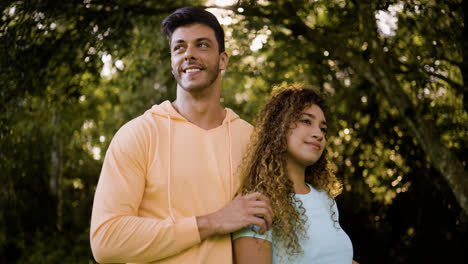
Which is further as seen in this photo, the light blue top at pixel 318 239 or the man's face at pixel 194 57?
the man's face at pixel 194 57

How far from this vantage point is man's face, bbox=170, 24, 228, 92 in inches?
96.7

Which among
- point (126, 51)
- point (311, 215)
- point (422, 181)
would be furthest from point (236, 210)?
point (422, 181)

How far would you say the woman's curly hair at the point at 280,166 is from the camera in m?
2.25

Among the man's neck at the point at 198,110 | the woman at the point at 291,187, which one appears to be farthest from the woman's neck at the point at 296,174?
the man's neck at the point at 198,110

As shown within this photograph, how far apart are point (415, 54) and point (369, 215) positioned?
2151 mm

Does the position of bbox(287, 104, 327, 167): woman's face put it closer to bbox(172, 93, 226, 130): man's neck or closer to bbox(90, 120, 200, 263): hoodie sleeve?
bbox(172, 93, 226, 130): man's neck

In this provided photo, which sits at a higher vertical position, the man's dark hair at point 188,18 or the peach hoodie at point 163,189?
the man's dark hair at point 188,18

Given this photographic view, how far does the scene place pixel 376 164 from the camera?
5.85m

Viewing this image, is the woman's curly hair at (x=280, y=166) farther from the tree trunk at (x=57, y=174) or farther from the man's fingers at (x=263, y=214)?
the tree trunk at (x=57, y=174)

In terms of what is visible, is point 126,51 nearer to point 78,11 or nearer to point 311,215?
point 78,11

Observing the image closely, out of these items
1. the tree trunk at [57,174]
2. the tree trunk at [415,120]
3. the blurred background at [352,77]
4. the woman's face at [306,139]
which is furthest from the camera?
the tree trunk at [57,174]

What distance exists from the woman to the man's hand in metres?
0.11

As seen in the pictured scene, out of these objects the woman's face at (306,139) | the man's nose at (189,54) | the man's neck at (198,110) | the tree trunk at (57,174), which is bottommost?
the tree trunk at (57,174)

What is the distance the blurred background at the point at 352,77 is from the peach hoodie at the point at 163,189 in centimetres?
207
